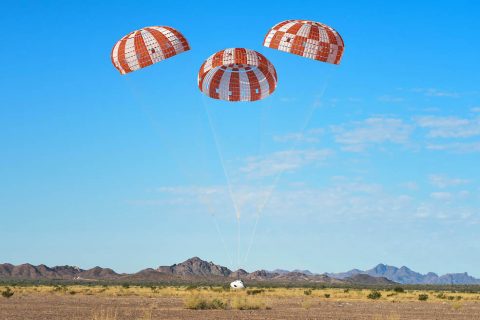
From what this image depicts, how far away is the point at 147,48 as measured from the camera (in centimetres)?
3881

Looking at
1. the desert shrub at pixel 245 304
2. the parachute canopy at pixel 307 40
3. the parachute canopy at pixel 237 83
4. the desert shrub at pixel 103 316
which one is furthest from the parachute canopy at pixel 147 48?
the desert shrub at pixel 245 304

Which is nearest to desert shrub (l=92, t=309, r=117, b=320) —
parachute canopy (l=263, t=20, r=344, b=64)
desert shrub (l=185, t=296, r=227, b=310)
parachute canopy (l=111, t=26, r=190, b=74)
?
desert shrub (l=185, t=296, r=227, b=310)

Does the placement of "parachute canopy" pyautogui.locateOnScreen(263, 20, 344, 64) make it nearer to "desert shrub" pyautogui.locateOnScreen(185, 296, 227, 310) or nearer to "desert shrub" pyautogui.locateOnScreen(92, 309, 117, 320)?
"desert shrub" pyautogui.locateOnScreen(92, 309, 117, 320)

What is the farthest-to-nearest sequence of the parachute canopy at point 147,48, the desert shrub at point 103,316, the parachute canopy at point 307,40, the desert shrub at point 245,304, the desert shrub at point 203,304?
the desert shrub at point 203,304 < the desert shrub at point 245,304 < the parachute canopy at point 147,48 < the parachute canopy at point 307,40 < the desert shrub at point 103,316

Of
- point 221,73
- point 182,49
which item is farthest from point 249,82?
point 182,49

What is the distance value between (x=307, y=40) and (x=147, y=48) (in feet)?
26.7

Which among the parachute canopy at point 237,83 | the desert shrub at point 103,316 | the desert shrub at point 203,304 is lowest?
the desert shrub at point 103,316

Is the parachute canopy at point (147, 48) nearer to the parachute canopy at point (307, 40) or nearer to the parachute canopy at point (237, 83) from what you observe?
the parachute canopy at point (237, 83)

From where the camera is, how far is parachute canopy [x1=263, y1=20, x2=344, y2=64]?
1507 inches

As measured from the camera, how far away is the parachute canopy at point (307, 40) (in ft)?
126

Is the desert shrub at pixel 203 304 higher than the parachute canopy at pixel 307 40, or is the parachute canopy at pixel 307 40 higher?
the parachute canopy at pixel 307 40

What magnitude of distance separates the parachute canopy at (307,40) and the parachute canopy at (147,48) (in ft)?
15.2

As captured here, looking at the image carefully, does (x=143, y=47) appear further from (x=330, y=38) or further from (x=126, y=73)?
(x=330, y=38)

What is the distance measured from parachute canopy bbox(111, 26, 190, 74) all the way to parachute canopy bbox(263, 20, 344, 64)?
463cm
